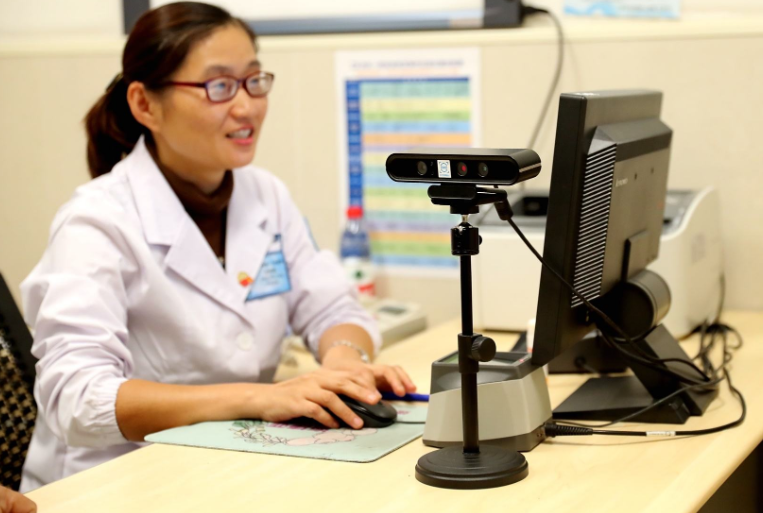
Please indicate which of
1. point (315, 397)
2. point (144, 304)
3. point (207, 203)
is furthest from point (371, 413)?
point (207, 203)

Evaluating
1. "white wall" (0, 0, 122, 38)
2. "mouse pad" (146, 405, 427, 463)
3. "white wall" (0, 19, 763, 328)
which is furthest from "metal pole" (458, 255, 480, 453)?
"white wall" (0, 0, 122, 38)

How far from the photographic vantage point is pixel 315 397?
4.63 feet

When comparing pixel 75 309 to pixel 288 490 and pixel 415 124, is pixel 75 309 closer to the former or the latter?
pixel 288 490

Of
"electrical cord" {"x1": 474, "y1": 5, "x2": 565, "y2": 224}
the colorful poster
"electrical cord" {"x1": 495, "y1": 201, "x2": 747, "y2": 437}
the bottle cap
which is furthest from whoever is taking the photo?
the bottle cap

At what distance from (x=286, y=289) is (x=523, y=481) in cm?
85

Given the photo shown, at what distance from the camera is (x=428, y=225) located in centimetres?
247

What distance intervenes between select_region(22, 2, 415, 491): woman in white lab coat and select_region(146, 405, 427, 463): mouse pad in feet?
0.08

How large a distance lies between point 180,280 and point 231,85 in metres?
0.37

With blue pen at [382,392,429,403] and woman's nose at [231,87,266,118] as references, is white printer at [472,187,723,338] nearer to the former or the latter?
blue pen at [382,392,429,403]

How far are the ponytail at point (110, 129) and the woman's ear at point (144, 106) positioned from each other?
0.05 meters

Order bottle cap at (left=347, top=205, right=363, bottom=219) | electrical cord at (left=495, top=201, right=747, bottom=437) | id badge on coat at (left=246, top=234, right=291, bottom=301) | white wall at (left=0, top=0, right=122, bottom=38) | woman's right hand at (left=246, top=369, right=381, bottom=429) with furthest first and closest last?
white wall at (left=0, top=0, right=122, bottom=38)
bottle cap at (left=347, top=205, right=363, bottom=219)
id badge on coat at (left=246, top=234, right=291, bottom=301)
woman's right hand at (left=246, top=369, right=381, bottom=429)
electrical cord at (left=495, top=201, right=747, bottom=437)

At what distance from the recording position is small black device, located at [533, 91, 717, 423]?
4.06 ft

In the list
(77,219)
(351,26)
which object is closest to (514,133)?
(351,26)

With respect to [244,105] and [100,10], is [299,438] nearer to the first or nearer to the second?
[244,105]
